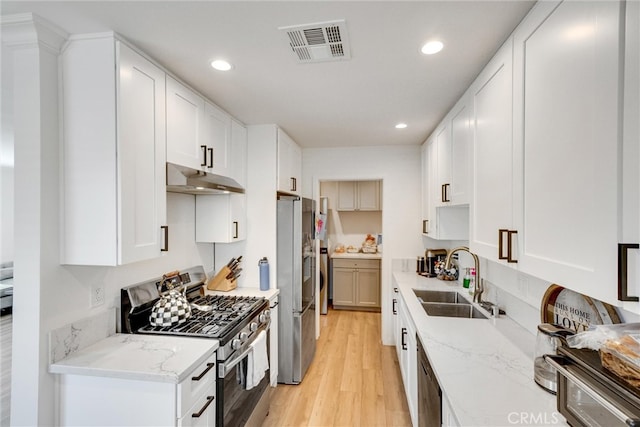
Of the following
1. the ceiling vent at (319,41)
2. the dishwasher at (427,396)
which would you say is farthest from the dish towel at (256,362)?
the ceiling vent at (319,41)

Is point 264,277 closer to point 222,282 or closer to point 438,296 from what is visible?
point 222,282

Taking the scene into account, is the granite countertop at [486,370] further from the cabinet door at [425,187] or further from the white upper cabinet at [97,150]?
the white upper cabinet at [97,150]

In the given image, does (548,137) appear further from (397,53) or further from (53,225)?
(53,225)

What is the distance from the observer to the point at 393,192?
3564 mm

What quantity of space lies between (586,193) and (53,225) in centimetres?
209

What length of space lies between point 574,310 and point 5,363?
8.75 ft

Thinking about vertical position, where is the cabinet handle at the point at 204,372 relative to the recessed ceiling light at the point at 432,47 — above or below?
below

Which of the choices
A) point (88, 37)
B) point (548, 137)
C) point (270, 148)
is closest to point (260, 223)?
point (270, 148)

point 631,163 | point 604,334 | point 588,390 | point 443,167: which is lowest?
point 588,390

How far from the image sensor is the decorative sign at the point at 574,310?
3.90 feet

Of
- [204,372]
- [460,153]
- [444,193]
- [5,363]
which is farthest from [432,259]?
[5,363]

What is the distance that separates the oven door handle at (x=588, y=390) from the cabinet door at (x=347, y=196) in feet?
14.0

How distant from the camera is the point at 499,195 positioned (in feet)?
4.54

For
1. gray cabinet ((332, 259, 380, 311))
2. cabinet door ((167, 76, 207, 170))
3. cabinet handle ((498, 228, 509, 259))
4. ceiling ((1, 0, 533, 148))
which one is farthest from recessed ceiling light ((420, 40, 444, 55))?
gray cabinet ((332, 259, 380, 311))
